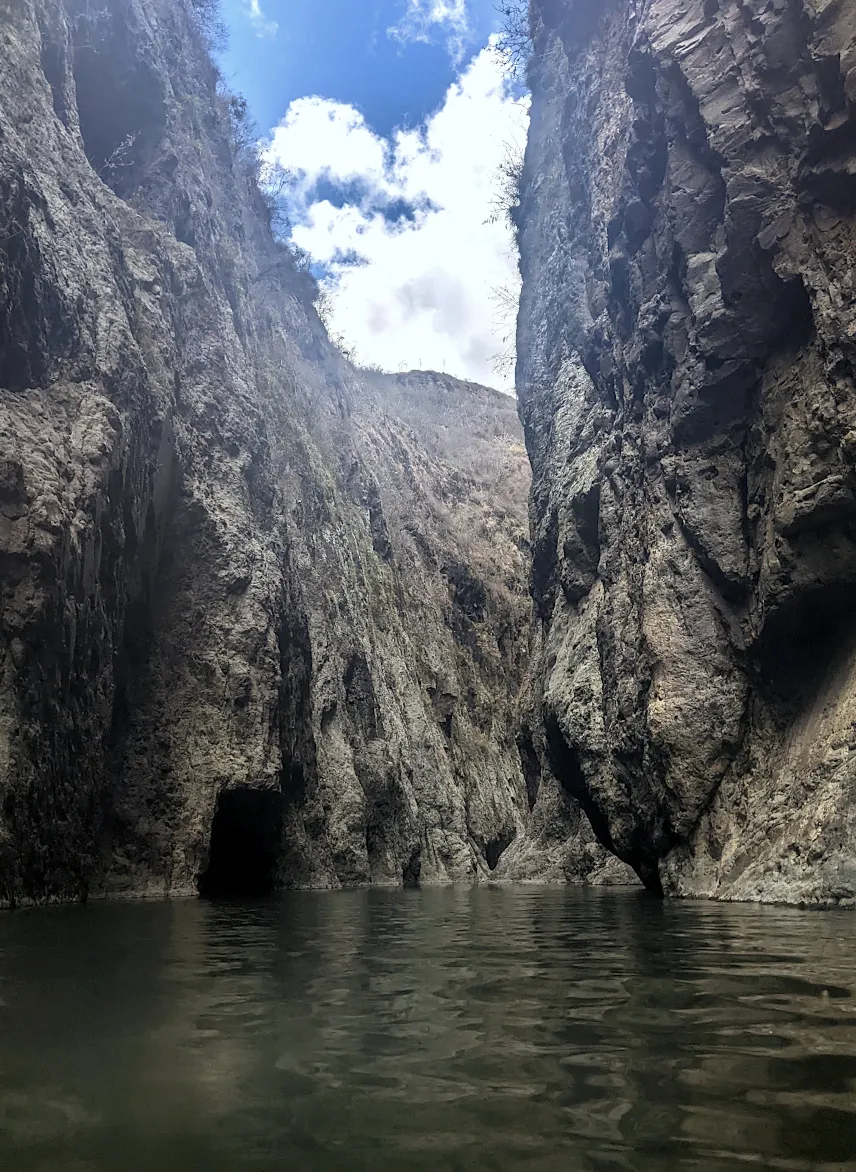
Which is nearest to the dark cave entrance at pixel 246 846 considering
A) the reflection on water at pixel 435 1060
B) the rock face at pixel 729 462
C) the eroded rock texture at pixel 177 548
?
the eroded rock texture at pixel 177 548

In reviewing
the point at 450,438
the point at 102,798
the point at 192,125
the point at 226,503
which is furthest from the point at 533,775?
the point at 450,438

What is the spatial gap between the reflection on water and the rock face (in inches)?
207

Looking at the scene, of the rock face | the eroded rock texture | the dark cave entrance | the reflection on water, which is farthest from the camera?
the dark cave entrance

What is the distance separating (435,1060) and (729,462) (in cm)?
1170

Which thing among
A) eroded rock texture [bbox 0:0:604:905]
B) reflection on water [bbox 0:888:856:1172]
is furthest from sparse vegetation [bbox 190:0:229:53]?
reflection on water [bbox 0:888:856:1172]

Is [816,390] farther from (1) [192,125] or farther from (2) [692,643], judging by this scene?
(1) [192,125]

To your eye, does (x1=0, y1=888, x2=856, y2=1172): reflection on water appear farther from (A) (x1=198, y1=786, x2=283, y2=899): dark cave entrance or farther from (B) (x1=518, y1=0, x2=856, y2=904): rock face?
(A) (x1=198, y1=786, x2=283, y2=899): dark cave entrance

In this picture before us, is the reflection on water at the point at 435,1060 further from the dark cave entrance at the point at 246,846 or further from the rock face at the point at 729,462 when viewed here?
the dark cave entrance at the point at 246,846

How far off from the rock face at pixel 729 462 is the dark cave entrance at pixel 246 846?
7586 mm

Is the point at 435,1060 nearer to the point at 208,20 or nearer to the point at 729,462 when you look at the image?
the point at 729,462

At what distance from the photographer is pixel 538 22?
2377 centimetres

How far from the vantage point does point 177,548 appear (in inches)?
801

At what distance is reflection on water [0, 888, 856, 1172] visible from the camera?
2027mm

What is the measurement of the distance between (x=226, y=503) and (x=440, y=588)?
26544mm
